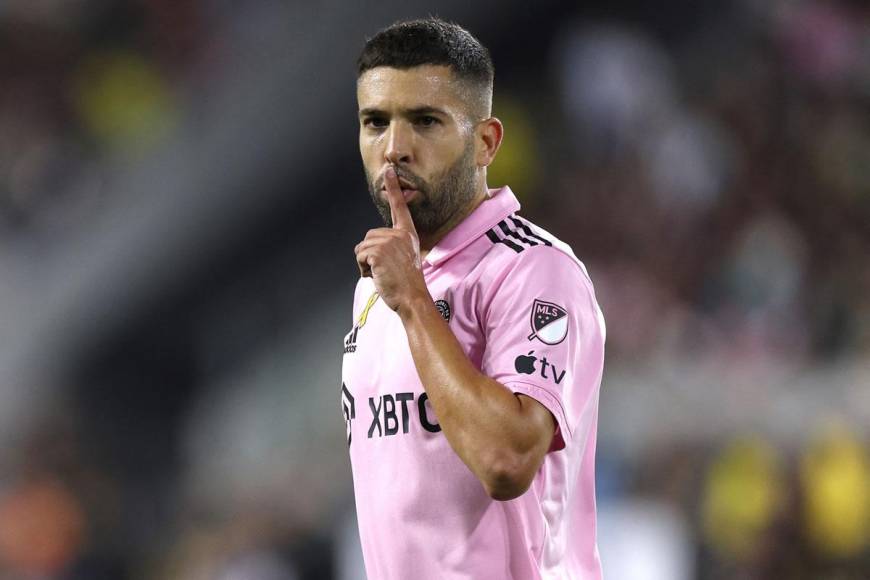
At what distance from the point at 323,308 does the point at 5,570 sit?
3045mm

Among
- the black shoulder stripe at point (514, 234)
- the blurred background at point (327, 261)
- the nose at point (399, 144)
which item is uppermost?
the blurred background at point (327, 261)

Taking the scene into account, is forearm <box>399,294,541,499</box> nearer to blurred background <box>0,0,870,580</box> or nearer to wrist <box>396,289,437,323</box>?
wrist <box>396,289,437,323</box>

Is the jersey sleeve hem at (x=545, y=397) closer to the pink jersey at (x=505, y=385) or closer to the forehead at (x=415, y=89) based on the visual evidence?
the pink jersey at (x=505, y=385)

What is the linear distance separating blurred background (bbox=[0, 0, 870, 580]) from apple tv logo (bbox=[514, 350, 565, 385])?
6.01 metres

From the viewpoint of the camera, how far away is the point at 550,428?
259 centimetres

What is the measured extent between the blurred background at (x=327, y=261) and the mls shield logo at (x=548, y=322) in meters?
5.97

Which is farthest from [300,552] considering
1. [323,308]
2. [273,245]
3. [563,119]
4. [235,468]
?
[563,119]

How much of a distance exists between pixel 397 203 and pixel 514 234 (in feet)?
0.83

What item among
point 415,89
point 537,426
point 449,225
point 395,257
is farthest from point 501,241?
point 537,426

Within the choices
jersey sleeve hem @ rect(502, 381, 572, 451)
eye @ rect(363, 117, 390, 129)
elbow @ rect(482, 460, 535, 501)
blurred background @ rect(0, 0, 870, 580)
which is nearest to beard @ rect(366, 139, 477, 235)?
eye @ rect(363, 117, 390, 129)

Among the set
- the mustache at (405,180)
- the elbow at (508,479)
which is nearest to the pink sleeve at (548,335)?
the elbow at (508,479)

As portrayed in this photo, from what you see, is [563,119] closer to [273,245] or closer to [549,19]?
[549,19]

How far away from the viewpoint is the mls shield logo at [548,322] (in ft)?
8.75

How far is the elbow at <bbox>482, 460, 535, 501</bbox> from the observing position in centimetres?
250
